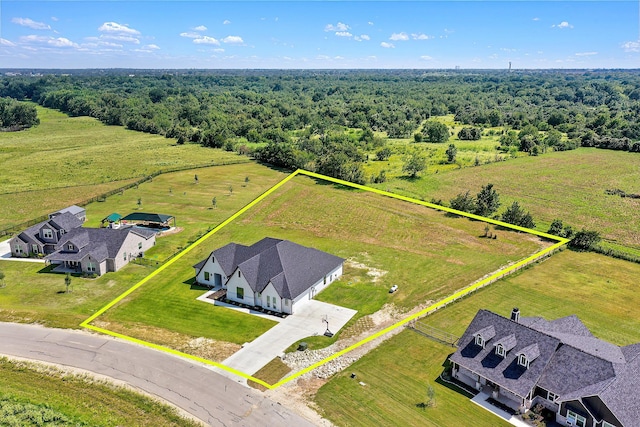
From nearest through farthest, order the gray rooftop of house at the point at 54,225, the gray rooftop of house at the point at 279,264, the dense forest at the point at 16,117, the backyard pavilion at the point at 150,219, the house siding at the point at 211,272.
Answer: the gray rooftop of house at the point at 279,264 < the house siding at the point at 211,272 < the gray rooftop of house at the point at 54,225 < the backyard pavilion at the point at 150,219 < the dense forest at the point at 16,117

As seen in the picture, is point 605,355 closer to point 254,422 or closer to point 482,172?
point 254,422

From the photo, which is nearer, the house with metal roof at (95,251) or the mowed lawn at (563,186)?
the house with metal roof at (95,251)

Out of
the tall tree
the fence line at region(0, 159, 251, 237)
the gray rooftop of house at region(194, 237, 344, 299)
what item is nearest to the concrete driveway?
the gray rooftop of house at region(194, 237, 344, 299)

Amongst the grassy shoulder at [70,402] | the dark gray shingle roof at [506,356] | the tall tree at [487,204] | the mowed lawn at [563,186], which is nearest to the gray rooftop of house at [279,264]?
the grassy shoulder at [70,402]

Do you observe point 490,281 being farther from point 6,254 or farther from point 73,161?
point 73,161

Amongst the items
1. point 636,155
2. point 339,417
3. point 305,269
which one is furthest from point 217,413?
point 636,155

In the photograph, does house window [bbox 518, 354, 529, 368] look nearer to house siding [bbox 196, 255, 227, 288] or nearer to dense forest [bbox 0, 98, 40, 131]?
house siding [bbox 196, 255, 227, 288]

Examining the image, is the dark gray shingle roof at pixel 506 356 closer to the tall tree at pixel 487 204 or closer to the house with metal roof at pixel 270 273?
the house with metal roof at pixel 270 273
